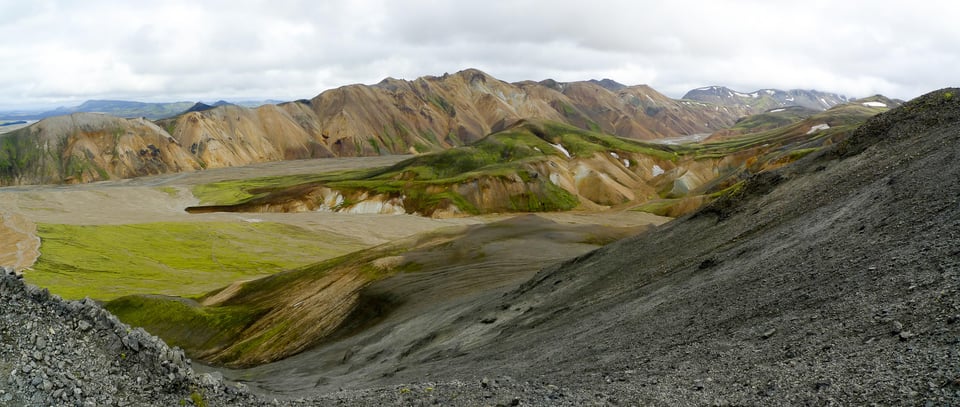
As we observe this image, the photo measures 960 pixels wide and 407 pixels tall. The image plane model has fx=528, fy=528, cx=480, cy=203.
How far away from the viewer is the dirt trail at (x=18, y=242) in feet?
268

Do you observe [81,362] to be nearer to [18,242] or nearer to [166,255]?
[166,255]

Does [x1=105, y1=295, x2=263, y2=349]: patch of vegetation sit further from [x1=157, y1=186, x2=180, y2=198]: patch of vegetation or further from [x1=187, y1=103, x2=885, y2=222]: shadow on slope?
[x1=157, y1=186, x2=180, y2=198]: patch of vegetation

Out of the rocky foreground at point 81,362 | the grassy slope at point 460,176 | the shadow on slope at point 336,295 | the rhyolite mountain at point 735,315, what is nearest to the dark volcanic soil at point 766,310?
the rhyolite mountain at point 735,315

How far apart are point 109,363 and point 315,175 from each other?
192m

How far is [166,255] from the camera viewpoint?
3698 inches

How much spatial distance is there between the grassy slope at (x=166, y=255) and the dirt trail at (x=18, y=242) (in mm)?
1492

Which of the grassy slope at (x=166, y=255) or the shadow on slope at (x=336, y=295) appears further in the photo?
the grassy slope at (x=166, y=255)

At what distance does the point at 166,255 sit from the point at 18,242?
2505cm

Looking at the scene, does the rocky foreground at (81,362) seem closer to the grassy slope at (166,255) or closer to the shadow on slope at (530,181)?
the grassy slope at (166,255)

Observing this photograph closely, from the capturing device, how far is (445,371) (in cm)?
2303

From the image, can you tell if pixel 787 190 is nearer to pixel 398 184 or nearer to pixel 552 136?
pixel 398 184

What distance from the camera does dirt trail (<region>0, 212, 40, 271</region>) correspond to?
268ft

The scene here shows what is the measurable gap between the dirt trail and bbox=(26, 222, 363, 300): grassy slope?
58.7 inches

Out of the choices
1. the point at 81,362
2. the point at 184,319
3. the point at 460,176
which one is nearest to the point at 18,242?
the point at 184,319
